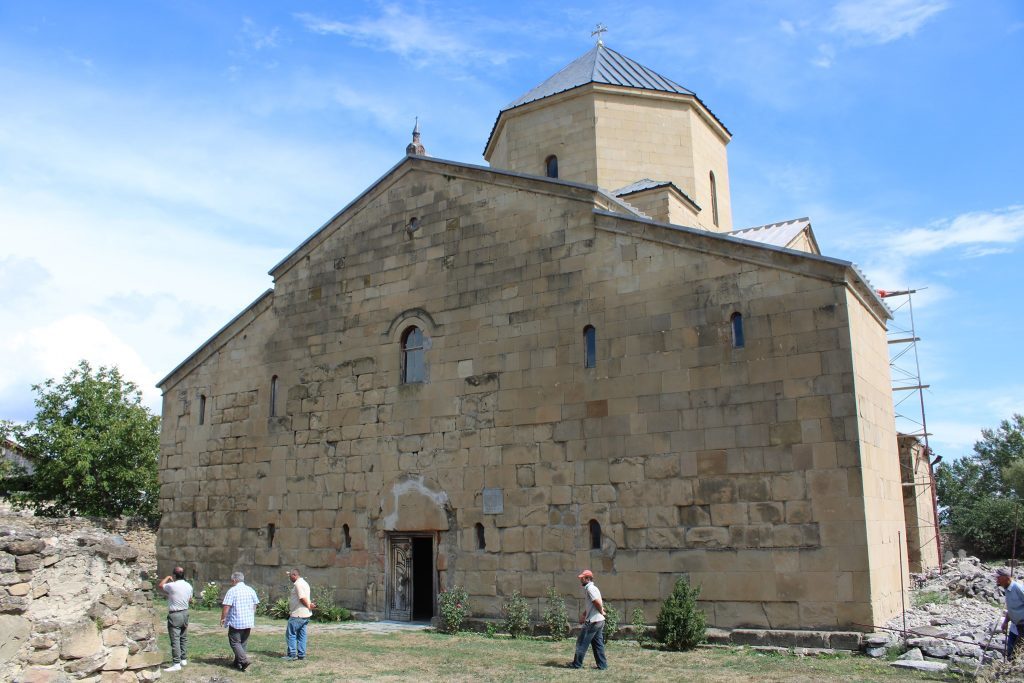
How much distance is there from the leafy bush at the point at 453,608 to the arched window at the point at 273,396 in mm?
5617

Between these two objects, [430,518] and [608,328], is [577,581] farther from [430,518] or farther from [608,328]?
[608,328]

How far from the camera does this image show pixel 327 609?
14531 mm

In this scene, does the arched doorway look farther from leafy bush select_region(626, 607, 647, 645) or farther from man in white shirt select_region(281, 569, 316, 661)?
leafy bush select_region(626, 607, 647, 645)

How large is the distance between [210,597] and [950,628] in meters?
13.1

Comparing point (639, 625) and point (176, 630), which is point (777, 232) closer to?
point (639, 625)

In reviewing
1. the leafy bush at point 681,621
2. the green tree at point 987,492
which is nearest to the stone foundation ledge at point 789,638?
the leafy bush at point 681,621

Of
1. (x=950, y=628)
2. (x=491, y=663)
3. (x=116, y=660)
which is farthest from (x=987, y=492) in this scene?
(x=116, y=660)

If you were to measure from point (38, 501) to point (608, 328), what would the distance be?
831 inches

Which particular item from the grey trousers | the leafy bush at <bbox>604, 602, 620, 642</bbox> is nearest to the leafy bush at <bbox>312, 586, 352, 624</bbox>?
the grey trousers

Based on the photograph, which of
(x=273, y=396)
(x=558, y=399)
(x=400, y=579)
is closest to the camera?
(x=558, y=399)

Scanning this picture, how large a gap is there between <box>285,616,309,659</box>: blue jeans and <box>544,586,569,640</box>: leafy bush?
3711 millimetres

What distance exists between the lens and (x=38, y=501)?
82.4 feet

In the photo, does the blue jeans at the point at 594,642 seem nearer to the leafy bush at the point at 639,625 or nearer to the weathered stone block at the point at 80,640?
the leafy bush at the point at 639,625

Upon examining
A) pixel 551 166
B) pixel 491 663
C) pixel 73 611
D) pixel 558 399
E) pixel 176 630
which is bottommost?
pixel 491 663
